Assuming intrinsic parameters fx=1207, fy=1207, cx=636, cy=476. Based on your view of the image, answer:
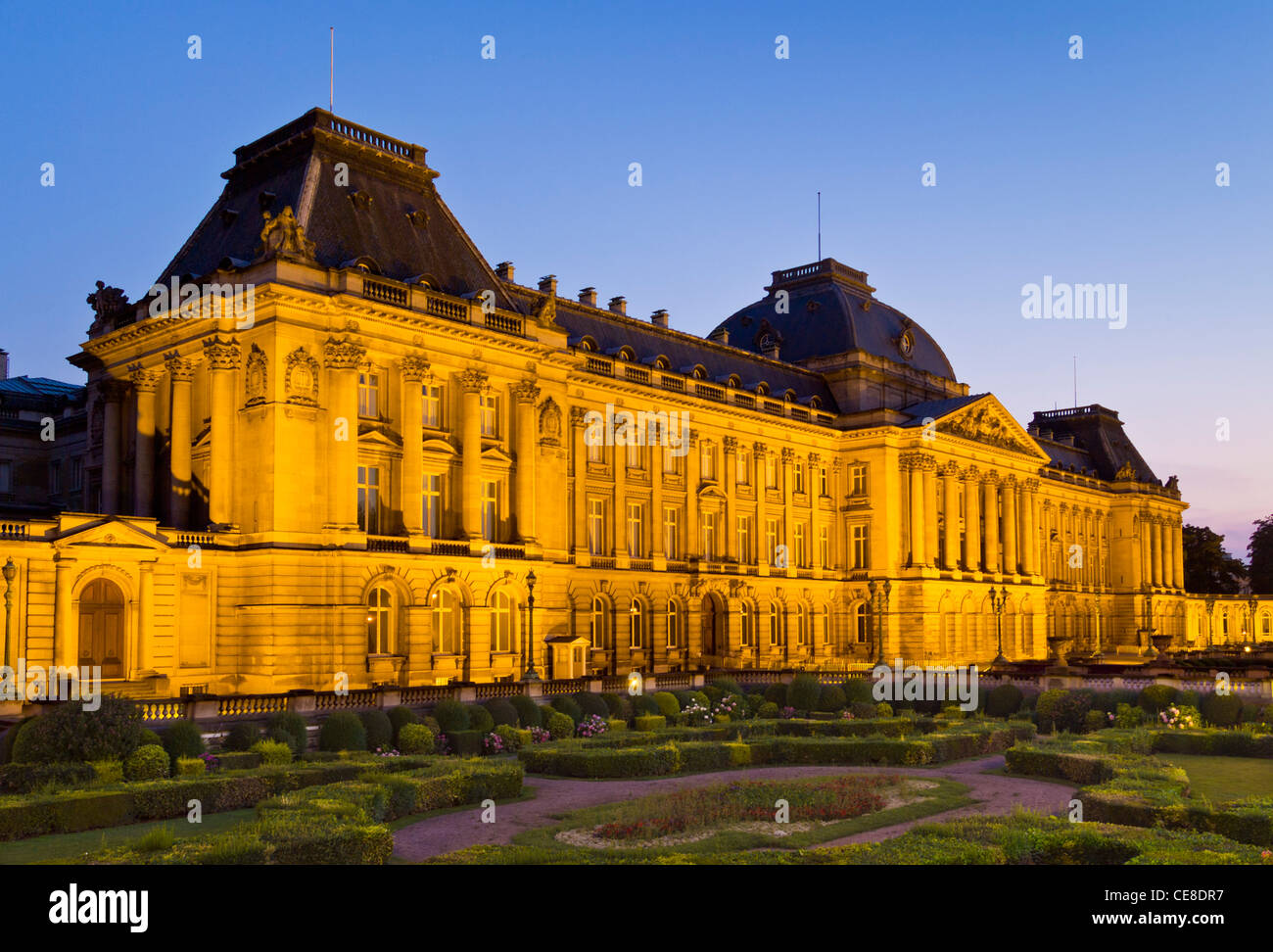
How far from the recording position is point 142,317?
52.1 metres

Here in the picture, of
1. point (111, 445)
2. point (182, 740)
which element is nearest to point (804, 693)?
point (182, 740)

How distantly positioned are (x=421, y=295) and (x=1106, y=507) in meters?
88.6

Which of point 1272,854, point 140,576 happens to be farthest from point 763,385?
point 1272,854

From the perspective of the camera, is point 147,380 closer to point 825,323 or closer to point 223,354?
point 223,354

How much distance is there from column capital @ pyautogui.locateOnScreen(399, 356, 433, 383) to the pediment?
4393 cm

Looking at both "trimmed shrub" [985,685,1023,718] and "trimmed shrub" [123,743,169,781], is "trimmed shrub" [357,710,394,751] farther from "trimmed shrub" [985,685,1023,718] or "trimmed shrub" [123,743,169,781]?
"trimmed shrub" [985,685,1023,718]

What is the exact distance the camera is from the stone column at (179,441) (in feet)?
161

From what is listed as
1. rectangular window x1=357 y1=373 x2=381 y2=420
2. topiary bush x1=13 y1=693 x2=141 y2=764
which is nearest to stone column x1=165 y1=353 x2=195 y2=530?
rectangular window x1=357 y1=373 x2=381 y2=420

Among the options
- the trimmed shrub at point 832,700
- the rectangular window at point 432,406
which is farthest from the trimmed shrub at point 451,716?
the trimmed shrub at point 832,700

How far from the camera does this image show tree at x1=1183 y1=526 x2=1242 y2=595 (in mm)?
141250

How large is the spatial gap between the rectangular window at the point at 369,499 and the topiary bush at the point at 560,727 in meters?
13.4

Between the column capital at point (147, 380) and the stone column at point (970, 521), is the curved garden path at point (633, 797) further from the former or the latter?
the stone column at point (970, 521)

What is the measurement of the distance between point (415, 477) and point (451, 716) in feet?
46.3
